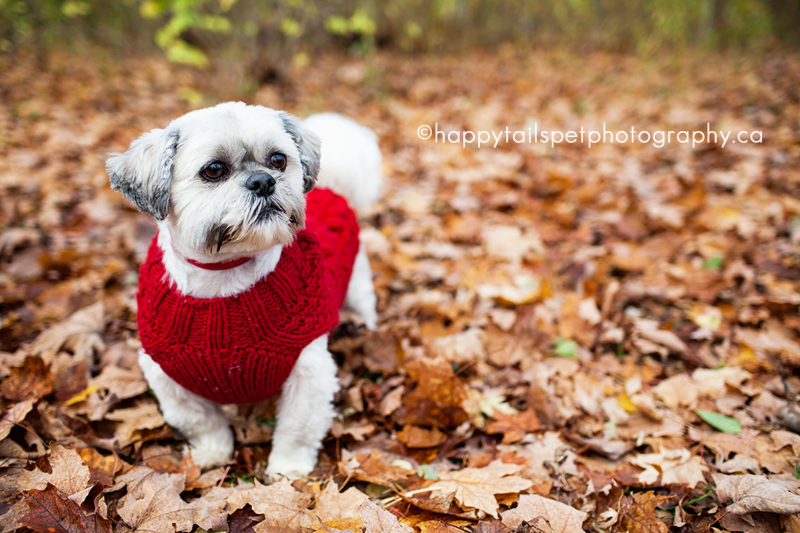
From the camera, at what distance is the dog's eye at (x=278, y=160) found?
2.19 meters

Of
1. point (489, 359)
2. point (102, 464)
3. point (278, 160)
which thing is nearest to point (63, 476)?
point (102, 464)

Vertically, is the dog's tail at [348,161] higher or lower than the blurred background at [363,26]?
lower

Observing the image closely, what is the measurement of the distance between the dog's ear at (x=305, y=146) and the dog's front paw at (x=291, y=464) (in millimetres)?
1362

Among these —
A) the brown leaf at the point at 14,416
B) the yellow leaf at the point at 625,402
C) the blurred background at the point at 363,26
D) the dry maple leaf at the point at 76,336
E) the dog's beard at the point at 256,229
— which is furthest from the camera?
the blurred background at the point at 363,26

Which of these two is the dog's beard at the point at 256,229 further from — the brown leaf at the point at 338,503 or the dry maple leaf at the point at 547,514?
the dry maple leaf at the point at 547,514

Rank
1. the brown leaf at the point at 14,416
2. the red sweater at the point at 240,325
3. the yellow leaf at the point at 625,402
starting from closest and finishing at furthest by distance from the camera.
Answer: the red sweater at the point at 240,325, the brown leaf at the point at 14,416, the yellow leaf at the point at 625,402

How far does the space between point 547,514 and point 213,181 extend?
202 centimetres

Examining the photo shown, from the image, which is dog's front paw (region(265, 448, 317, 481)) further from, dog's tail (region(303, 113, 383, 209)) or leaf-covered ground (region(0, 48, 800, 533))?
dog's tail (region(303, 113, 383, 209))

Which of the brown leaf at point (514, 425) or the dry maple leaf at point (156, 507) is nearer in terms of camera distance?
the dry maple leaf at point (156, 507)

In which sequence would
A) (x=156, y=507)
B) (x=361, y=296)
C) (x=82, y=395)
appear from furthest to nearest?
(x=361, y=296) → (x=82, y=395) → (x=156, y=507)

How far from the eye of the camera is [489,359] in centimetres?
325

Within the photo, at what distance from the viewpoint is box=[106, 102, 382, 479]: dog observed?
2.01 metres

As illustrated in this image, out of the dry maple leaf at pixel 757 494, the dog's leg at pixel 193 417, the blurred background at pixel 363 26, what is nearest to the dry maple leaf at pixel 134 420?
the dog's leg at pixel 193 417

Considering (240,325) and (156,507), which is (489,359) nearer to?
(240,325)
